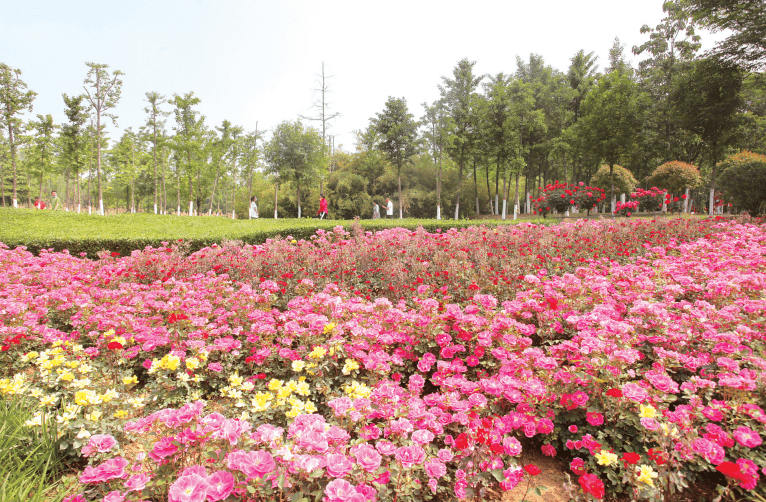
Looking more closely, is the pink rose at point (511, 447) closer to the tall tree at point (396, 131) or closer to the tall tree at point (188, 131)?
the tall tree at point (396, 131)

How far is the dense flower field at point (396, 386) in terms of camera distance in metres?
1.67

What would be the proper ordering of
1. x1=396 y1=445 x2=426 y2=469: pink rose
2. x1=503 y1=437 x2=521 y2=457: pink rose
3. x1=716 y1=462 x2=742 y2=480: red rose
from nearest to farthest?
x1=716 y1=462 x2=742 y2=480: red rose
x1=396 y1=445 x2=426 y2=469: pink rose
x1=503 y1=437 x2=521 y2=457: pink rose

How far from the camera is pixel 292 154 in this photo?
2570 cm

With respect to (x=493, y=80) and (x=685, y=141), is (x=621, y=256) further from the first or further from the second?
(x=493, y=80)

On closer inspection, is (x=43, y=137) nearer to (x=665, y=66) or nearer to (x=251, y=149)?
(x=251, y=149)

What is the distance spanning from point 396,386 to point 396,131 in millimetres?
23092

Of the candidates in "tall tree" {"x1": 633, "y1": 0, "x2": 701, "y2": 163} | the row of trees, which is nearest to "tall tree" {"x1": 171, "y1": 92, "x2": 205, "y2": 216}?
the row of trees

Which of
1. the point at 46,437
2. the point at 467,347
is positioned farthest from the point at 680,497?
the point at 46,437

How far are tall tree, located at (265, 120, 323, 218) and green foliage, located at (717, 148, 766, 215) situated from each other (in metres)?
23.2

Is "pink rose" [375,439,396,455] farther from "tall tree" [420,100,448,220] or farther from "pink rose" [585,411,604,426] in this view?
"tall tree" [420,100,448,220]

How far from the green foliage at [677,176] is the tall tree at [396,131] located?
15882mm

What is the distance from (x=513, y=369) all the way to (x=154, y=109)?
37.8m

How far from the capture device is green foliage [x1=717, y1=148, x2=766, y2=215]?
1283 cm

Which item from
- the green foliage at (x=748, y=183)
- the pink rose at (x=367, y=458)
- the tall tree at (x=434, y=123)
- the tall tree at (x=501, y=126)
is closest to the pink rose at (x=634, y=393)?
the pink rose at (x=367, y=458)
